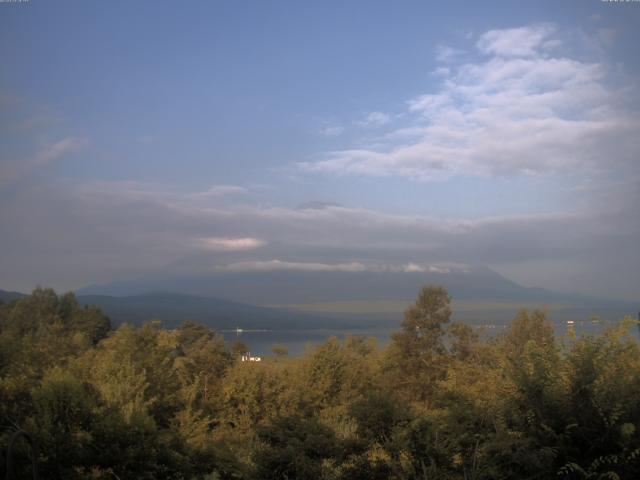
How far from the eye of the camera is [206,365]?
2636 cm

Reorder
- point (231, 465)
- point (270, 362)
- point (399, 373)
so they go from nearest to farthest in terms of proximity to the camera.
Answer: point (231, 465) < point (270, 362) < point (399, 373)

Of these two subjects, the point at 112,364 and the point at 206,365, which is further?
the point at 206,365

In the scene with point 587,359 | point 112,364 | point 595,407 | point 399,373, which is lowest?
point 399,373

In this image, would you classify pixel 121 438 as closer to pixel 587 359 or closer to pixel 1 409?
pixel 1 409

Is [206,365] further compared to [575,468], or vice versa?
[206,365]

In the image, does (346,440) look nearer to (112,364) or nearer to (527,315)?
(112,364)

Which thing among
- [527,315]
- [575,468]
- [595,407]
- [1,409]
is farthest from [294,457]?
[527,315]

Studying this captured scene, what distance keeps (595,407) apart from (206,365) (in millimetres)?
21625

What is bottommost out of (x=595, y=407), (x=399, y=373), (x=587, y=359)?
(x=399, y=373)

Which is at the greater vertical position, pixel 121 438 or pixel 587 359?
pixel 587 359

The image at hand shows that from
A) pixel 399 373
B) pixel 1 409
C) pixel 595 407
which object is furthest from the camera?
pixel 399 373

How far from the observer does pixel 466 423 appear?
7266 mm

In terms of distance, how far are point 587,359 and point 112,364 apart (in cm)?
1679

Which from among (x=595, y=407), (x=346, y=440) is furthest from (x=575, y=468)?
(x=346, y=440)
